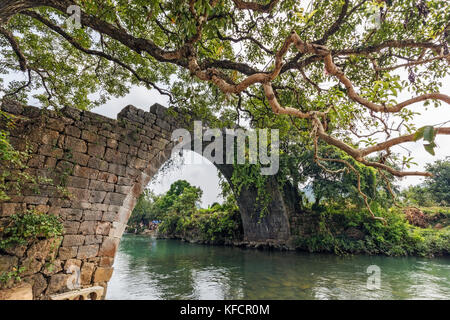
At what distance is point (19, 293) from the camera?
3.08 meters

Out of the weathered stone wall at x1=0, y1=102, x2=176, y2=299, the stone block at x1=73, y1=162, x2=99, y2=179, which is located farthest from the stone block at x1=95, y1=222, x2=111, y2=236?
the stone block at x1=73, y1=162, x2=99, y2=179

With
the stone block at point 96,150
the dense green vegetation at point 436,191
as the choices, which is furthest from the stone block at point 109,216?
the dense green vegetation at point 436,191

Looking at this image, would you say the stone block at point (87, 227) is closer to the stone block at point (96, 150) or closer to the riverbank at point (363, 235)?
the stone block at point (96, 150)

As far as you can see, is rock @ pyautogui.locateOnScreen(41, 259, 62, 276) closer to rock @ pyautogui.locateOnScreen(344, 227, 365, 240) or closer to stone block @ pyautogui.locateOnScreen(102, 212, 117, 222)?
stone block @ pyautogui.locateOnScreen(102, 212, 117, 222)

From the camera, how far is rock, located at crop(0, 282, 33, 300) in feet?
9.78

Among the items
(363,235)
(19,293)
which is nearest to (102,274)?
(19,293)

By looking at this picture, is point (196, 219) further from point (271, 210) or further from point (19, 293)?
point (19, 293)

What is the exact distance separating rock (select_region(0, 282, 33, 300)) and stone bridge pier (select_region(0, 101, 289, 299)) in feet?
0.27

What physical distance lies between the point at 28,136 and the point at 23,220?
1.35 m

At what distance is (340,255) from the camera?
940 cm

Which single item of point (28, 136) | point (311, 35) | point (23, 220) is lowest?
point (23, 220)

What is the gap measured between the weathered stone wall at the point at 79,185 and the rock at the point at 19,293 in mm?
90
